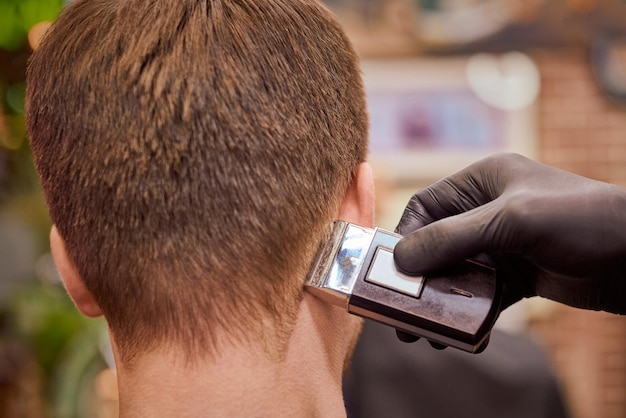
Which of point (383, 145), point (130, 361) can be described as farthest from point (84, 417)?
point (383, 145)

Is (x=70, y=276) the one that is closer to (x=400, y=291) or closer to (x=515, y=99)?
(x=400, y=291)

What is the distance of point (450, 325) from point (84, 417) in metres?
1.86

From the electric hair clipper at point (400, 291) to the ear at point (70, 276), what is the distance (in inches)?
11.0

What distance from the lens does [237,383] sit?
72 centimetres

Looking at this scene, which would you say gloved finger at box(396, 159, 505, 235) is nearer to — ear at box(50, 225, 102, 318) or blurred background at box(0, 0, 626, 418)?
ear at box(50, 225, 102, 318)

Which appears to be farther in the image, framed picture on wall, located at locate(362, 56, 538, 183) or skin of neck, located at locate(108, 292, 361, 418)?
framed picture on wall, located at locate(362, 56, 538, 183)

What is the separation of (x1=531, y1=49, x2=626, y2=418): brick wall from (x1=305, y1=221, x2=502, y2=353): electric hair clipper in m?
3.05

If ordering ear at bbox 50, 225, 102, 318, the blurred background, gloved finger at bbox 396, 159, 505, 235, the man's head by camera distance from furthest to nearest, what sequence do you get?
the blurred background, gloved finger at bbox 396, 159, 505, 235, ear at bbox 50, 225, 102, 318, the man's head

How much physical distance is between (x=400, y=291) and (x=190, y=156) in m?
0.29

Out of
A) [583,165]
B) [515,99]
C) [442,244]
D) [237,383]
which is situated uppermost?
[442,244]

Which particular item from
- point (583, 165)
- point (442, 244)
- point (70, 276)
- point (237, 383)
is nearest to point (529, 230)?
point (442, 244)

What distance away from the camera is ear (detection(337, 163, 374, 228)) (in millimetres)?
830

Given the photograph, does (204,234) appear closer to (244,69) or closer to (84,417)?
(244,69)

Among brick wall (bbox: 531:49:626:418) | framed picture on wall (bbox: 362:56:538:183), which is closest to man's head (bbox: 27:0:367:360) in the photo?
framed picture on wall (bbox: 362:56:538:183)
